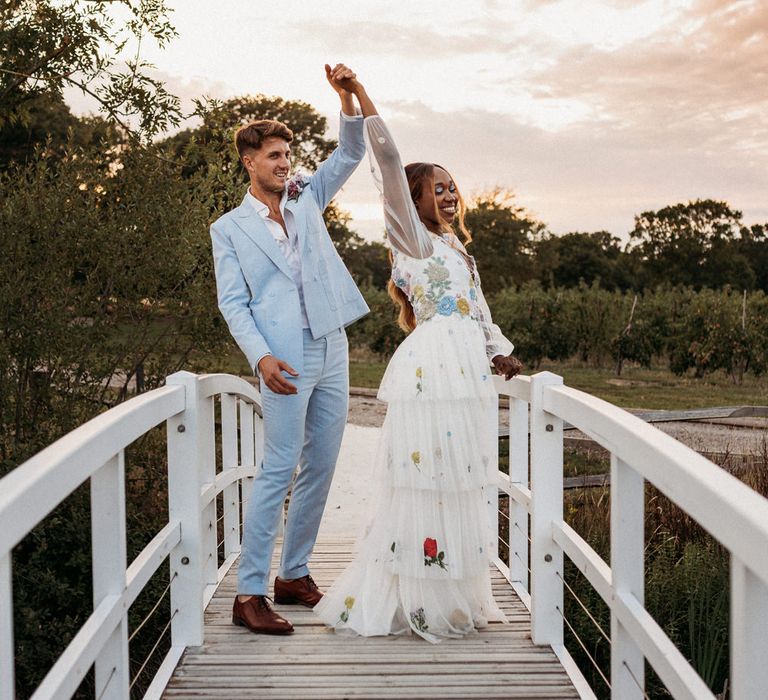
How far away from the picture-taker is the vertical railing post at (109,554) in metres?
2.19

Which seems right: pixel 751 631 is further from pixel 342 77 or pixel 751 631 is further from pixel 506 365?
pixel 342 77

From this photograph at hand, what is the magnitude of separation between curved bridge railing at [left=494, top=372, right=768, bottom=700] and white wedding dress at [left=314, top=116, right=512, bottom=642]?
0.25 meters

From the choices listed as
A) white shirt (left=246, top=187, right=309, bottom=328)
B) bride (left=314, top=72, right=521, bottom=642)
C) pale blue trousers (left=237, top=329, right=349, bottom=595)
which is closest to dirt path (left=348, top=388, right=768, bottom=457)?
bride (left=314, top=72, right=521, bottom=642)

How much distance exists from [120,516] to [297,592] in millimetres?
1597

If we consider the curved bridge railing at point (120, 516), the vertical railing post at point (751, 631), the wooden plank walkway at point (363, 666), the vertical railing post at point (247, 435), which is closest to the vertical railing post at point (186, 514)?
the curved bridge railing at point (120, 516)

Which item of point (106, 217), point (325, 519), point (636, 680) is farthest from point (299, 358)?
point (325, 519)

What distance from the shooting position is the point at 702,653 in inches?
163

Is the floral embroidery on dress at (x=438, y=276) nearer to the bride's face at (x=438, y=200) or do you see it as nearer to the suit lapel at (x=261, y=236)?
the bride's face at (x=438, y=200)

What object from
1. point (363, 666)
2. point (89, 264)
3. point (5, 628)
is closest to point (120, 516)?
point (5, 628)

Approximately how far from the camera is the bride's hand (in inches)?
126

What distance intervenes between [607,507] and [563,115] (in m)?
14.1

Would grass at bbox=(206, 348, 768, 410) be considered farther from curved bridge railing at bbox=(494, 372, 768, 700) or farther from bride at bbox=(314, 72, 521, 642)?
curved bridge railing at bbox=(494, 372, 768, 700)

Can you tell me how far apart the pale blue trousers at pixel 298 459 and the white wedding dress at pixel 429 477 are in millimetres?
225

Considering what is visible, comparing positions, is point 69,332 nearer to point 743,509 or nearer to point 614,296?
point 743,509
